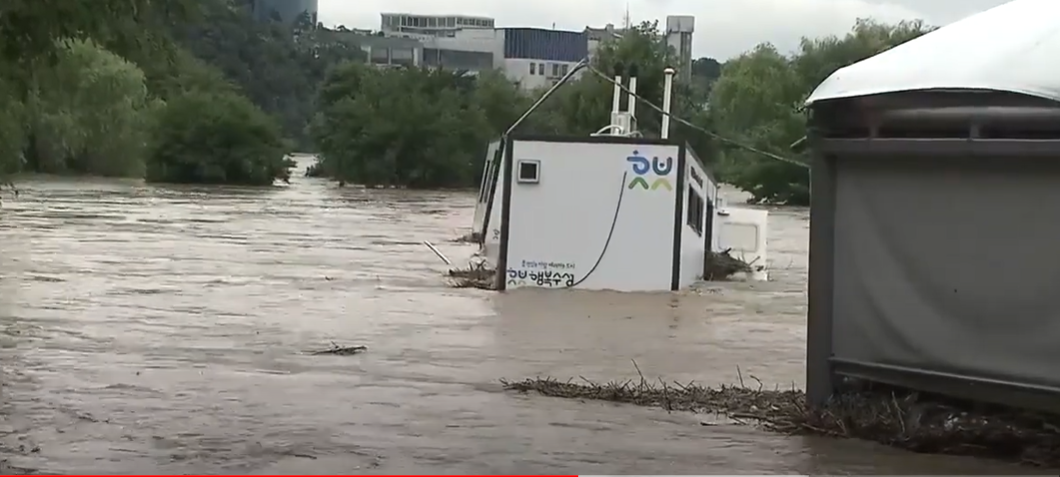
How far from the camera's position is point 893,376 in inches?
371

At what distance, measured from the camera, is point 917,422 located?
935cm

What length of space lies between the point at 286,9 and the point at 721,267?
6333 inches

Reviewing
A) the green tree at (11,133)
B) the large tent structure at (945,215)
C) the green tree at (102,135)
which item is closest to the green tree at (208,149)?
the green tree at (102,135)

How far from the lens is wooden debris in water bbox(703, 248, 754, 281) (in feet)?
86.9

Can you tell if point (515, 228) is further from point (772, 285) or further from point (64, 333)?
point (64, 333)

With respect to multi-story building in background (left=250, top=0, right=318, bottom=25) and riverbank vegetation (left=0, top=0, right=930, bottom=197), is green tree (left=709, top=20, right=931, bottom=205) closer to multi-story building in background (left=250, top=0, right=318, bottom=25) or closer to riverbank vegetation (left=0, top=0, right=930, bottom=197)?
riverbank vegetation (left=0, top=0, right=930, bottom=197)

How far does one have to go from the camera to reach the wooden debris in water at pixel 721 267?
26.5 m

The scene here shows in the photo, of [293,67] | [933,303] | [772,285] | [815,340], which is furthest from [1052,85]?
[293,67]

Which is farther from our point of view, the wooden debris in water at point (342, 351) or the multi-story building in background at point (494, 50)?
the multi-story building in background at point (494, 50)

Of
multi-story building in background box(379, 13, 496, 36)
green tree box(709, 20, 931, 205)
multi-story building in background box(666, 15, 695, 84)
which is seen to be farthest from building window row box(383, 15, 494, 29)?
green tree box(709, 20, 931, 205)

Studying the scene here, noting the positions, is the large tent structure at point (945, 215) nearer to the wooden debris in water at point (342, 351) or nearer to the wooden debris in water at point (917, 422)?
the wooden debris in water at point (917, 422)

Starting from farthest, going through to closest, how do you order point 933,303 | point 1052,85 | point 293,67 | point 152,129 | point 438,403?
point 293,67, point 152,129, point 438,403, point 933,303, point 1052,85

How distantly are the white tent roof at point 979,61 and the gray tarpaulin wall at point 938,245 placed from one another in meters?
0.12

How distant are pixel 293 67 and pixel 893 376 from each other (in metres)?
139
